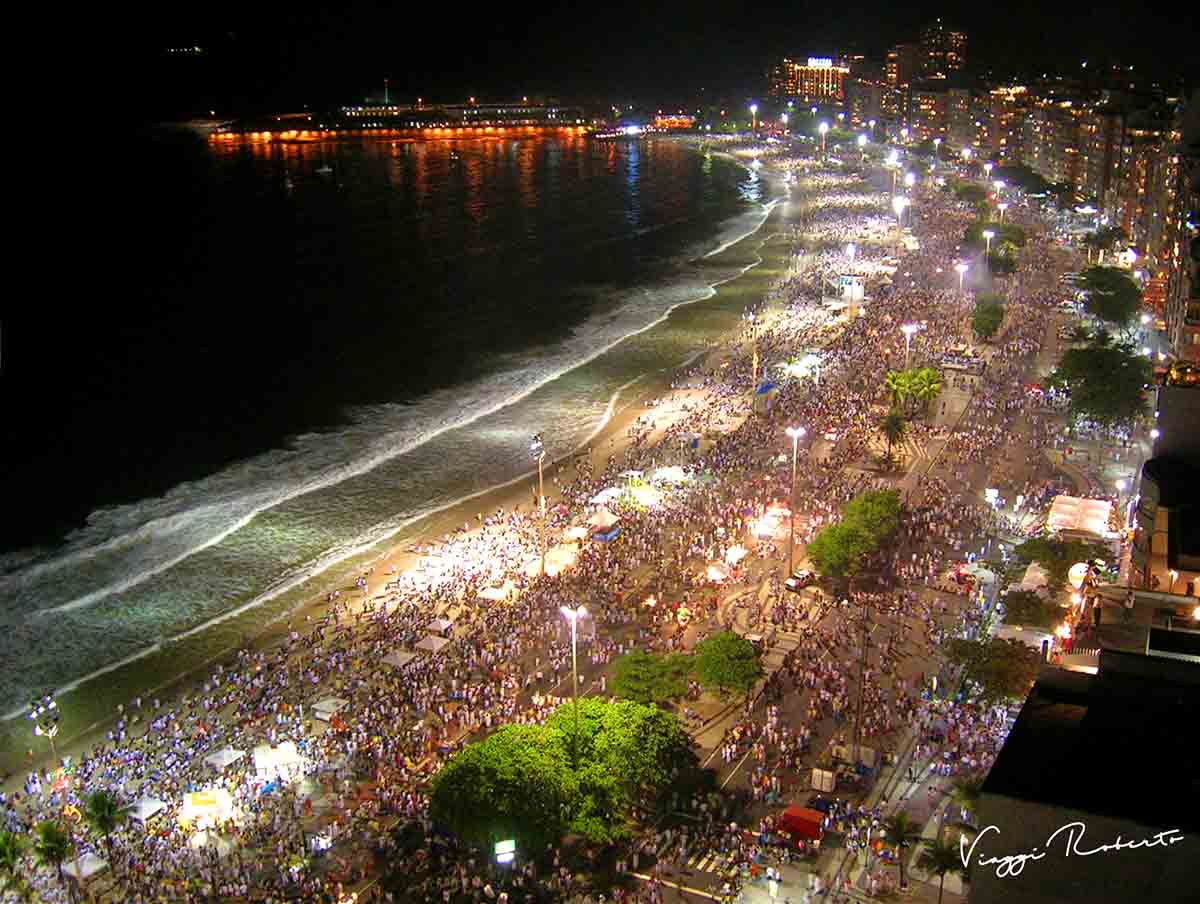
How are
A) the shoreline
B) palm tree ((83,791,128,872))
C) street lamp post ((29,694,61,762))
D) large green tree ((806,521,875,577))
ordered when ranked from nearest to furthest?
1. palm tree ((83,791,128,872))
2. street lamp post ((29,694,61,762))
3. the shoreline
4. large green tree ((806,521,875,577))

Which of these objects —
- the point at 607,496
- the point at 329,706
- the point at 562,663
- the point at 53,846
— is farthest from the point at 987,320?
the point at 53,846

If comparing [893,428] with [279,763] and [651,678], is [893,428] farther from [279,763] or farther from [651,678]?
[279,763]

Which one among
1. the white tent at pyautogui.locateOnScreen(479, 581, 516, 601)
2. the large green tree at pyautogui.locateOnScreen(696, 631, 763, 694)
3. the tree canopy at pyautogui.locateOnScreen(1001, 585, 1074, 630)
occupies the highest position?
the tree canopy at pyautogui.locateOnScreen(1001, 585, 1074, 630)

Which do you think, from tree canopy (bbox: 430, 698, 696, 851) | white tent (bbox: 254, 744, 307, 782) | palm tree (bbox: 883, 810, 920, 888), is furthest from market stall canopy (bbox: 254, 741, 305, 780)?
palm tree (bbox: 883, 810, 920, 888)

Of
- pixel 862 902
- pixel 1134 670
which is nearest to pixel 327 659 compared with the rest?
pixel 862 902

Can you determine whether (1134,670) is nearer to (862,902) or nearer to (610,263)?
(862,902)

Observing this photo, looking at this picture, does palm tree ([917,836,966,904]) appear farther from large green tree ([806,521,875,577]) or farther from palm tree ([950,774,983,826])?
large green tree ([806,521,875,577])

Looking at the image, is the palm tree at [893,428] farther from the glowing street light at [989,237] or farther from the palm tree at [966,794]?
the glowing street light at [989,237]

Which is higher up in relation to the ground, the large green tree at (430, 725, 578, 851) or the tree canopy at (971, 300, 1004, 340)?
the tree canopy at (971, 300, 1004, 340)
